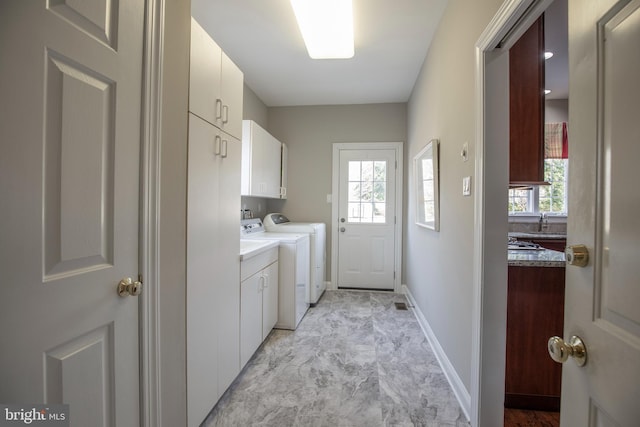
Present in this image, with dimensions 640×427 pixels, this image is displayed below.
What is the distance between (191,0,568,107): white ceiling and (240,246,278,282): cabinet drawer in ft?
6.09

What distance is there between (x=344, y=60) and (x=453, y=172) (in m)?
1.67

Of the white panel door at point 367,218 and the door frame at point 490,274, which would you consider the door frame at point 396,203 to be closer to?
the white panel door at point 367,218

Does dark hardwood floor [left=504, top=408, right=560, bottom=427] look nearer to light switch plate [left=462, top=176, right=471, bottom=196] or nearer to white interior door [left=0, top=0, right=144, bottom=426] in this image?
light switch plate [left=462, top=176, right=471, bottom=196]

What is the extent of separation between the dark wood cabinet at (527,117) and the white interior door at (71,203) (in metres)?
2.23

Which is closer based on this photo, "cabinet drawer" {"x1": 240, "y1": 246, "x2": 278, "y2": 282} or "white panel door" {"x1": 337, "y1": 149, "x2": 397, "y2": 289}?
"cabinet drawer" {"x1": 240, "y1": 246, "x2": 278, "y2": 282}

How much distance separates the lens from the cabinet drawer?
182 cm

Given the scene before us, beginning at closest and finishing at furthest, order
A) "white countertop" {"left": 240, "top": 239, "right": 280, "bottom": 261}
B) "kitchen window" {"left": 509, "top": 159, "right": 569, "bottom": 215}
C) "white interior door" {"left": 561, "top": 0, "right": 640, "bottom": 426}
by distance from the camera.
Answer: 1. "white interior door" {"left": 561, "top": 0, "right": 640, "bottom": 426}
2. "white countertop" {"left": 240, "top": 239, "right": 280, "bottom": 261}
3. "kitchen window" {"left": 509, "top": 159, "right": 569, "bottom": 215}

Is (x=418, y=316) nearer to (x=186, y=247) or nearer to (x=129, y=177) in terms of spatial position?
(x=186, y=247)

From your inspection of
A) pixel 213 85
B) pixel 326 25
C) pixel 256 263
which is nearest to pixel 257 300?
pixel 256 263

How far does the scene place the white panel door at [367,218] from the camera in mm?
3758

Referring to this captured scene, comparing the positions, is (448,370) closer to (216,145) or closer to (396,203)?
(216,145)

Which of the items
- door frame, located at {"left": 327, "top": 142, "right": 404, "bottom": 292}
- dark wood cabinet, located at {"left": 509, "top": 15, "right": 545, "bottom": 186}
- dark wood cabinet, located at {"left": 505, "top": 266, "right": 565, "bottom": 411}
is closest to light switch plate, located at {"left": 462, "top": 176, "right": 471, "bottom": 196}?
dark wood cabinet, located at {"left": 505, "top": 266, "right": 565, "bottom": 411}
